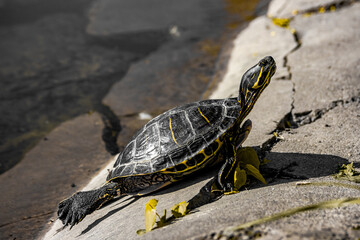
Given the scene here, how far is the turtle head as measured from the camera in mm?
3000

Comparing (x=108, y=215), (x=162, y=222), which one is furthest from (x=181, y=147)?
(x=108, y=215)

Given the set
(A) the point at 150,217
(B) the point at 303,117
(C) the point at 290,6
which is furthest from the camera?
(C) the point at 290,6

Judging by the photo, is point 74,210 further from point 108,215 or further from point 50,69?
point 50,69

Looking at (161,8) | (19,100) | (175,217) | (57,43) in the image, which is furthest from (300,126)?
(161,8)

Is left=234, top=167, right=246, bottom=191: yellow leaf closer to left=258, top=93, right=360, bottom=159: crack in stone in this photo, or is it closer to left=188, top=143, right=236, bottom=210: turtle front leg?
left=188, top=143, right=236, bottom=210: turtle front leg

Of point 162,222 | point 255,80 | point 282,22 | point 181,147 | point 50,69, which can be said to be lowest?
point 162,222

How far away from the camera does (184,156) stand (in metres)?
2.95

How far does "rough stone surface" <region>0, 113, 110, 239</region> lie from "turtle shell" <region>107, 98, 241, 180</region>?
1.23 m

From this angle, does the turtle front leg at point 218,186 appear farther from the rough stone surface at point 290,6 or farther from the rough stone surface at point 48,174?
the rough stone surface at point 290,6

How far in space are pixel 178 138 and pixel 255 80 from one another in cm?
84

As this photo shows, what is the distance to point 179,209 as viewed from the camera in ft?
8.29

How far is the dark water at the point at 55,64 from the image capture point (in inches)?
225

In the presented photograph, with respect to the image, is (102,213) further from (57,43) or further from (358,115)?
(57,43)

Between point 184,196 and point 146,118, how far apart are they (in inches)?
108
